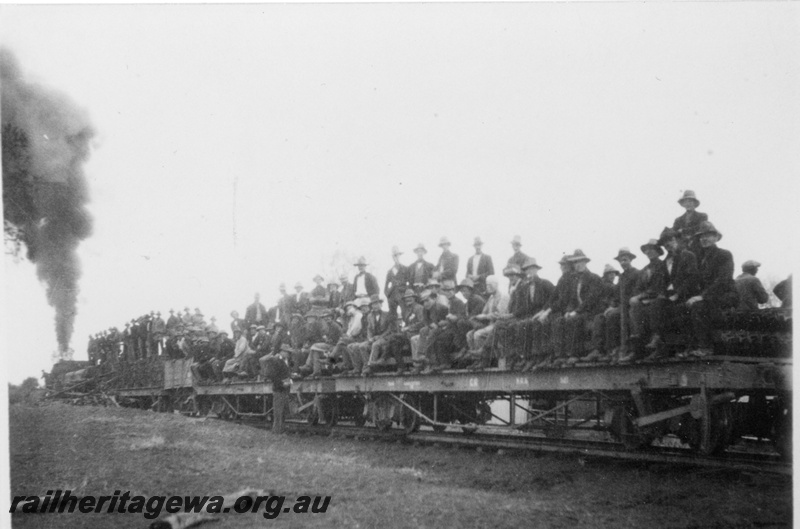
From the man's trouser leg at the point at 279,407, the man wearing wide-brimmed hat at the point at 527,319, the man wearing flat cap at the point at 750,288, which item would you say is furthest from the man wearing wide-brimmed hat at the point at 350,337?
the man wearing flat cap at the point at 750,288

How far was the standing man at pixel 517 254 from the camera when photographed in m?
10.8

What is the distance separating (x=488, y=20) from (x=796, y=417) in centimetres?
515

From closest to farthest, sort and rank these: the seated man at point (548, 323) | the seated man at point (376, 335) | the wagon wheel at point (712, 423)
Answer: the wagon wheel at point (712, 423) → the seated man at point (548, 323) → the seated man at point (376, 335)

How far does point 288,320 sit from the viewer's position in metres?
15.0

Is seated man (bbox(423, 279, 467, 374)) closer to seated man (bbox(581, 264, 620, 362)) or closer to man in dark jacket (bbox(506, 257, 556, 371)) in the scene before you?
man in dark jacket (bbox(506, 257, 556, 371))

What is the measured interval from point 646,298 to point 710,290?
696mm

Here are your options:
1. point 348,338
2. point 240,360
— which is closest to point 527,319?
point 348,338

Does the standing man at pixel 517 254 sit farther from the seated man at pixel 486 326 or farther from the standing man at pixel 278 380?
the standing man at pixel 278 380

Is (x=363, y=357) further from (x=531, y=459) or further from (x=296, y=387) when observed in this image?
(x=531, y=459)

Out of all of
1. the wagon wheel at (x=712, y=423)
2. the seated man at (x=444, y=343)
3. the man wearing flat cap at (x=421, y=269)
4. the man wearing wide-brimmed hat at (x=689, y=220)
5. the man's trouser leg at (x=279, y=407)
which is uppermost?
the man wearing wide-brimmed hat at (x=689, y=220)

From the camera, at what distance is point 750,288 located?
7801 mm

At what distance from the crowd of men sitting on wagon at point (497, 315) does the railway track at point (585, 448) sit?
39.6 inches

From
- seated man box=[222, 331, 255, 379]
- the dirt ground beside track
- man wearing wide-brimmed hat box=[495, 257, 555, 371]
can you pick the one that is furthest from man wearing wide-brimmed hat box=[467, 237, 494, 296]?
seated man box=[222, 331, 255, 379]

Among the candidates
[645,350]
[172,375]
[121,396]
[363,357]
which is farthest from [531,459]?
[121,396]
